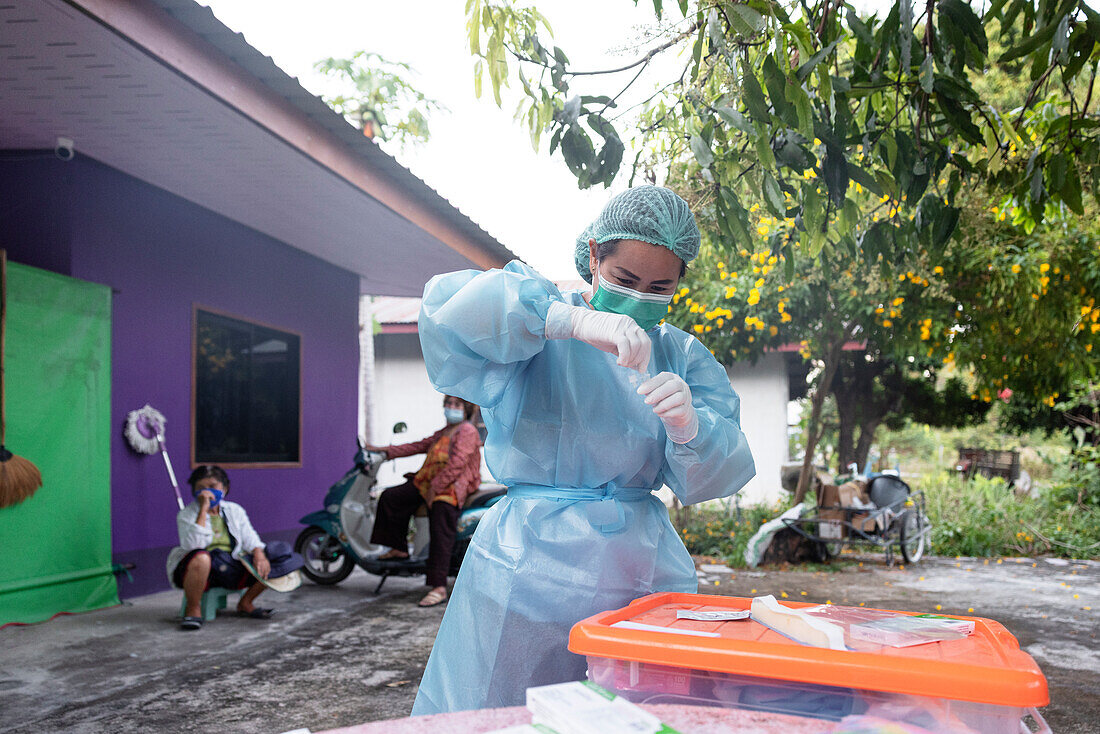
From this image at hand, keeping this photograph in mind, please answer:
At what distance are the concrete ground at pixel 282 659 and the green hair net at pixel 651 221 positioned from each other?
8.50ft

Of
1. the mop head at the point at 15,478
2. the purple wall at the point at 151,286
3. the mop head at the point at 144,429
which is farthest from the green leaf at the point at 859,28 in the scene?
the mop head at the point at 144,429

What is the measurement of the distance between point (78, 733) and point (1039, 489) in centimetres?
1174

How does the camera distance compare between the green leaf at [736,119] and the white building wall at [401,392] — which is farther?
the white building wall at [401,392]

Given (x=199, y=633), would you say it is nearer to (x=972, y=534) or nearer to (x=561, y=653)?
(x=561, y=653)

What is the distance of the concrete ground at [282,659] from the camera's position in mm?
3432

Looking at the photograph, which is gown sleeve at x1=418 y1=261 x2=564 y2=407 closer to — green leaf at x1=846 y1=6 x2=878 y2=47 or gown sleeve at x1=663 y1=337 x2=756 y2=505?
Answer: gown sleeve at x1=663 y1=337 x2=756 y2=505

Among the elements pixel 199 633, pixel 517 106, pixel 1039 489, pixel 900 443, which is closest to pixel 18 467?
pixel 199 633

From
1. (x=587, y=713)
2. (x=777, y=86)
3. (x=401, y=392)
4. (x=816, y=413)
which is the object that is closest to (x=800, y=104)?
(x=777, y=86)

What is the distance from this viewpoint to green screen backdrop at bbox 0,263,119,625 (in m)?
4.77

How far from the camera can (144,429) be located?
5.73 meters

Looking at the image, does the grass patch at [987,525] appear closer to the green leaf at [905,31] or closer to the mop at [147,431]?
the mop at [147,431]

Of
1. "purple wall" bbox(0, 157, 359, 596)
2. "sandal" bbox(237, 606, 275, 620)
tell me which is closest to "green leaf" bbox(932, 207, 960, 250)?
"sandal" bbox(237, 606, 275, 620)

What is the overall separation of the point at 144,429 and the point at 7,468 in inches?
45.5

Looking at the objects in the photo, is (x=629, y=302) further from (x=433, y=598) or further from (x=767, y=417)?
(x=767, y=417)
